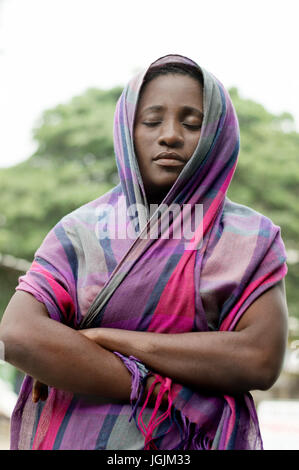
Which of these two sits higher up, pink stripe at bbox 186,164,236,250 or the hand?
pink stripe at bbox 186,164,236,250

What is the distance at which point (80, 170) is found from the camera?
12406 millimetres

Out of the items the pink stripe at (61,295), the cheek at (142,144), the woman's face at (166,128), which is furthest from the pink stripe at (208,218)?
the pink stripe at (61,295)

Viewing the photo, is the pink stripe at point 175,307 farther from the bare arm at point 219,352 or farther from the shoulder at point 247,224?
the shoulder at point 247,224

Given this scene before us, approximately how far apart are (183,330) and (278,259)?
0.33 m

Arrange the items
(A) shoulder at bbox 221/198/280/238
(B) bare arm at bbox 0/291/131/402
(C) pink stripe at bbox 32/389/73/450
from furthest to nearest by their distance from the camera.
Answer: (A) shoulder at bbox 221/198/280/238 → (C) pink stripe at bbox 32/389/73/450 → (B) bare arm at bbox 0/291/131/402

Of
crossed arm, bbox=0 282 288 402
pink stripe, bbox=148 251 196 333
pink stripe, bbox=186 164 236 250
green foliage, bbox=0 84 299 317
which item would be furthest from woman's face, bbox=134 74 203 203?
green foliage, bbox=0 84 299 317

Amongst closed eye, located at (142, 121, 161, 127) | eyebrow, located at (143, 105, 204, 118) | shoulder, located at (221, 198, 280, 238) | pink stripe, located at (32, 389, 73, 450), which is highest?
eyebrow, located at (143, 105, 204, 118)

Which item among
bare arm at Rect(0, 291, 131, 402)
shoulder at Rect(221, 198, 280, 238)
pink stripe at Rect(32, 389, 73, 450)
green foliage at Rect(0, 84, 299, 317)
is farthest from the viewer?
green foliage at Rect(0, 84, 299, 317)

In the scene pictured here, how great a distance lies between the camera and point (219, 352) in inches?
65.0

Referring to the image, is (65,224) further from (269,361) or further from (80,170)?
(80,170)

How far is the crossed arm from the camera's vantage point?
1.62 meters

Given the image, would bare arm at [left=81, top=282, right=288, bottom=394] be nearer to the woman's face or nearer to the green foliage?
the woman's face

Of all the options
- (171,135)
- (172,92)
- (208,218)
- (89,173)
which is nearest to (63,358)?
(208,218)

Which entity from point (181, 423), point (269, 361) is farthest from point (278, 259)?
point (181, 423)
